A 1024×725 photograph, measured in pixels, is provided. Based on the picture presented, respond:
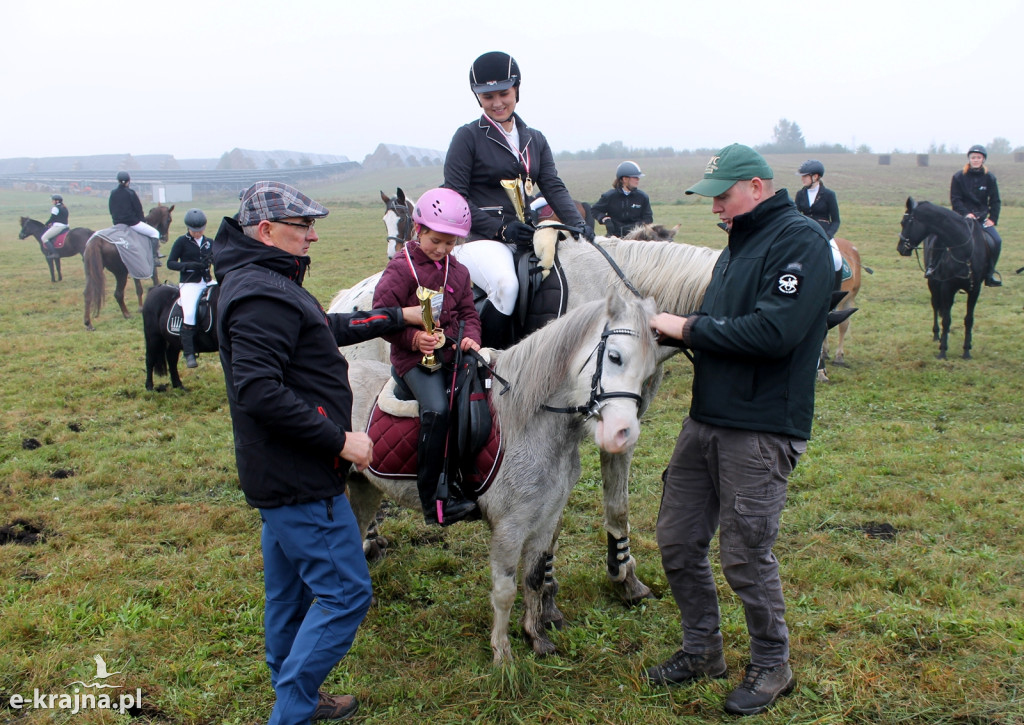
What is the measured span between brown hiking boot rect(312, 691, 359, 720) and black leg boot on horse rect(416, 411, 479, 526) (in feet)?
3.14

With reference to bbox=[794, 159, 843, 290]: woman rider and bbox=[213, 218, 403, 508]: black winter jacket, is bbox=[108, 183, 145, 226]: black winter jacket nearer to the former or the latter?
bbox=[794, 159, 843, 290]: woman rider

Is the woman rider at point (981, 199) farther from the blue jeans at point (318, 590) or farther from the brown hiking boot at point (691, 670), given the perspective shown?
the blue jeans at point (318, 590)

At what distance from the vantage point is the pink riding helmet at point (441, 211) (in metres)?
3.54

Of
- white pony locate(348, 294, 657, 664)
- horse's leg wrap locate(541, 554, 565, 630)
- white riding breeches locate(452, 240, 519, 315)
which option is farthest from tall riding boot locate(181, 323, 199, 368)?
horse's leg wrap locate(541, 554, 565, 630)

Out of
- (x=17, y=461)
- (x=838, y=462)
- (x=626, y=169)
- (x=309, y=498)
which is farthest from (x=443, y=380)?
(x=626, y=169)

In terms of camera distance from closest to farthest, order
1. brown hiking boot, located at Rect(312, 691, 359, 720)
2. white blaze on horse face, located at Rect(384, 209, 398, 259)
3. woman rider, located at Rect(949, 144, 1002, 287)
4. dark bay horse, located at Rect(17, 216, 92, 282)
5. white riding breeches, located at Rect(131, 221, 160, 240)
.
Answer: brown hiking boot, located at Rect(312, 691, 359, 720) → white blaze on horse face, located at Rect(384, 209, 398, 259) → woman rider, located at Rect(949, 144, 1002, 287) → white riding breeches, located at Rect(131, 221, 160, 240) → dark bay horse, located at Rect(17, 216, 92, 282)

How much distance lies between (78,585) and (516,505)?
299 centimetres

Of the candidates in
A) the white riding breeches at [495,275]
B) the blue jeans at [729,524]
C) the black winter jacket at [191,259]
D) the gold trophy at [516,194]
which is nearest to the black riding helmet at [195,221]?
the black winter jacket at [191,259]

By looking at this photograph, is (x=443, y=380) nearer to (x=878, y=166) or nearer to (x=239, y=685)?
(x=239, y=685)

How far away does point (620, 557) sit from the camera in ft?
14.7

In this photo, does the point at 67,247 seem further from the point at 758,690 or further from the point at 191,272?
the point at 758,690

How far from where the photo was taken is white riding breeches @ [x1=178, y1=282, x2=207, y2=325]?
908cm

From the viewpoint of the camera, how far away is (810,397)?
311 cm

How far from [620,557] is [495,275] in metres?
2.03
